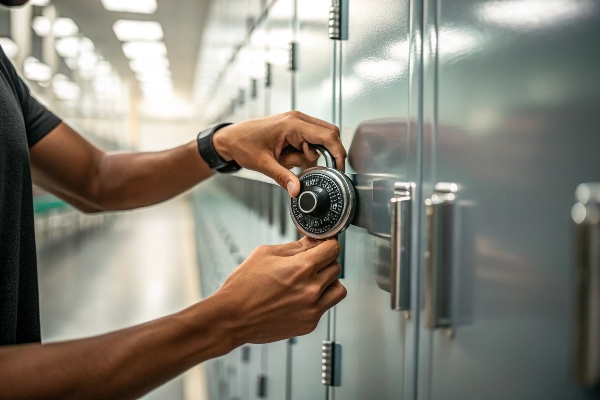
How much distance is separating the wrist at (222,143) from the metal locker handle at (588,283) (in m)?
0.89

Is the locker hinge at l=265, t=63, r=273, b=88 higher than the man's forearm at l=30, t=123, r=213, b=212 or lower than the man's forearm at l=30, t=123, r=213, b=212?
higher

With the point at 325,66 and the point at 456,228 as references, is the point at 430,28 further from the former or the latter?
the point at 325,66

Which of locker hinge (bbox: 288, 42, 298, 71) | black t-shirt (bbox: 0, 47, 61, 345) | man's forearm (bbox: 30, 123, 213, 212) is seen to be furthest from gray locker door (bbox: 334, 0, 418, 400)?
black t-shirt (bbox: 0, 47, 61, 345)

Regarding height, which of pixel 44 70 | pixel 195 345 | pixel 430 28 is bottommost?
pixel 195 345

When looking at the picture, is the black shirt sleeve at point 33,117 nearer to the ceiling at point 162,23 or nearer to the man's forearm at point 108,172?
the man's forearm at point 108,172

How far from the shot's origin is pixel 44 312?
4.75 metres

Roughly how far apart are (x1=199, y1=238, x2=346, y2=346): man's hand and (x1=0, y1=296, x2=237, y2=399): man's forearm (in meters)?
0.03

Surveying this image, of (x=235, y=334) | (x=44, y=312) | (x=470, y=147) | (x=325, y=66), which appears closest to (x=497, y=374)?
(x=470, y=147)

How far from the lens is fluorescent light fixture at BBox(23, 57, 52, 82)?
17.8ft

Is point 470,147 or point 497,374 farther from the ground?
point 470,147

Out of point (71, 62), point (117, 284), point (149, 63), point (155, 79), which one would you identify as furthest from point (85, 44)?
point (117, 284)

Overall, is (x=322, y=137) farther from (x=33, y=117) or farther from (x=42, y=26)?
(x=42, y=26)

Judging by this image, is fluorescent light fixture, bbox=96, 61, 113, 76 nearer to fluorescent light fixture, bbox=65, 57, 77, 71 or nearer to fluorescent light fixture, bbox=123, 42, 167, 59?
fluorescent light fixture, bbox=123, 42, 167, 59

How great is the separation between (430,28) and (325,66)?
18.2 inches
